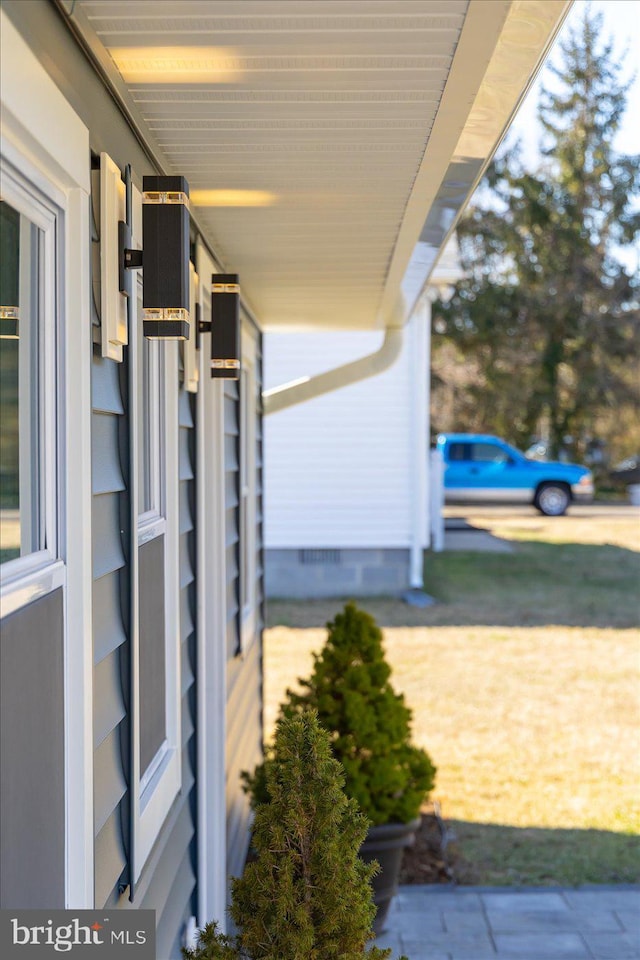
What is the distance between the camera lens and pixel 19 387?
1.51 m

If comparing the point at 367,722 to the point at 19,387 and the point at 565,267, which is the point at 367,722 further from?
the point at 565,267

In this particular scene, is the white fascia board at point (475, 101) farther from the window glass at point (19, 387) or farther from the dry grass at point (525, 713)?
the dry grass at point (525, 713)

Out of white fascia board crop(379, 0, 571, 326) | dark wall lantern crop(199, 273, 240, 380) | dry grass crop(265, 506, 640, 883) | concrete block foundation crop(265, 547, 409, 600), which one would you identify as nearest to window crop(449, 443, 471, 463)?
dry grass crop(265, 506, 640, 883)

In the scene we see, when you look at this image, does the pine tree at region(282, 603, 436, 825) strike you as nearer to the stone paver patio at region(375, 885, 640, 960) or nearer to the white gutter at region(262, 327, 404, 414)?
the stone paver patio at region(375, 885, 640, 960)

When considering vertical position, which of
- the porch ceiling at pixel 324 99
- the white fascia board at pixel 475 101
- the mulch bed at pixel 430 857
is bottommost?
the mulch bed at pixel 430 857

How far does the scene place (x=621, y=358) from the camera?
26562 millimetres

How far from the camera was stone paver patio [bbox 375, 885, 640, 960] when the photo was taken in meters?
3.99

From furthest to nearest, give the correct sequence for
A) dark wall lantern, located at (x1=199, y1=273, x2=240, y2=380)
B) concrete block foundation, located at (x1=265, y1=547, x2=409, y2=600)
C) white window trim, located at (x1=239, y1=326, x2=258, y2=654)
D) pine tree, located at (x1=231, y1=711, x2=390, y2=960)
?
concrete block foundation, located at (x1=265, y1=547, x2=409, y2=600)
white window trim, located at (x1=239, y1=326, x2=258, y2=654)
dark wall lantern, located at (x1=199, y1=273, x2=240, y2=380)
pine tree, located at (x1=231, y1=711, x2=390, y2=960)

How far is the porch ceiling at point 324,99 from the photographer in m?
1.66

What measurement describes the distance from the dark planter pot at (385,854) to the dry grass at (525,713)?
26.2 inches

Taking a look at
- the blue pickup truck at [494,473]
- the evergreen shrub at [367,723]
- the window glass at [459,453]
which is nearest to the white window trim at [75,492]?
the evergreen shrub at [367,723]

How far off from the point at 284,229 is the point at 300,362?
774 centimetres

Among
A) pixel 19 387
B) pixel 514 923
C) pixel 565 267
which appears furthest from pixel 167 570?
pixel 565 267

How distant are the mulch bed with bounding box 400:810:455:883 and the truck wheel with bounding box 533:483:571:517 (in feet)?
51.2
